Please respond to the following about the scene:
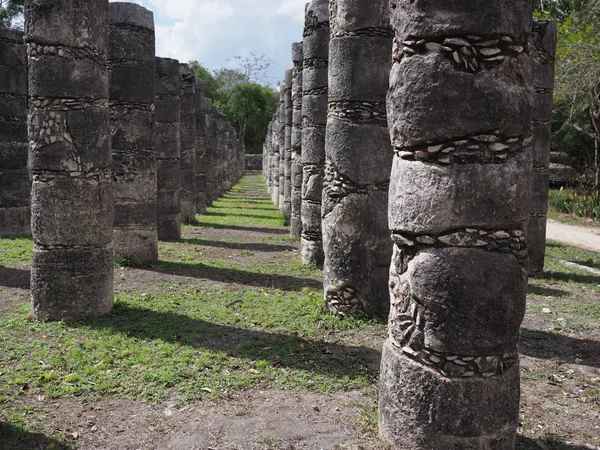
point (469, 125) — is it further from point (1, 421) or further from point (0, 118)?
point (0, 118)

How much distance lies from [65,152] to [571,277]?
8899 millimetres

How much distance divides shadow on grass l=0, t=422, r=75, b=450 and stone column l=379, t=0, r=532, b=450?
8.64 feet

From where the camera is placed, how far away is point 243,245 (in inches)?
551

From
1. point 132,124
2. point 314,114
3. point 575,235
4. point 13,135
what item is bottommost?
point 575,235

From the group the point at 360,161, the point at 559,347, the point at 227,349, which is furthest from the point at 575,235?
the point at 227,349

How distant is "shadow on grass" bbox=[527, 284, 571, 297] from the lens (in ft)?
31.0

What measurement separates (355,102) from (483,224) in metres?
3.94

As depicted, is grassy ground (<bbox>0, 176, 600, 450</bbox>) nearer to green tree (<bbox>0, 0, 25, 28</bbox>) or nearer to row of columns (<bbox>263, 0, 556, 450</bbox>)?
row of columns (<bbox>263, 0, 556, 450</bbox>)

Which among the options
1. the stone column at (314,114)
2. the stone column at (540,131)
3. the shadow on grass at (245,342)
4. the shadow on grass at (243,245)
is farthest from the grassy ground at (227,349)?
the shadow on grass at (243,245)

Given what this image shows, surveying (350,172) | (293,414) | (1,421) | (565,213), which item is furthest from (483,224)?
(565,213)

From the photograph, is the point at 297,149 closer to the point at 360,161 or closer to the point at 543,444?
the point at 360,161

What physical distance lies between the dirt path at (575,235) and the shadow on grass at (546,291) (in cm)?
541

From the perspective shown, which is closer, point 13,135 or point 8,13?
point 13,135

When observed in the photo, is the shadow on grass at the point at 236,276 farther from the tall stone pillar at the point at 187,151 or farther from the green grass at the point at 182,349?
the tall stone pillar at the point at 187,151
